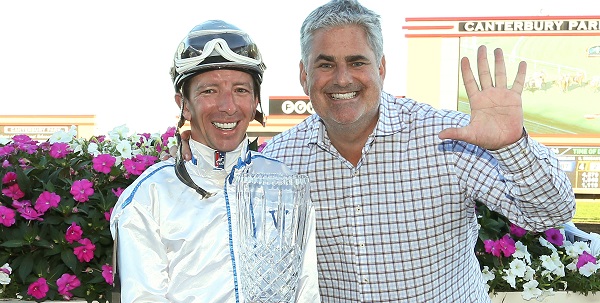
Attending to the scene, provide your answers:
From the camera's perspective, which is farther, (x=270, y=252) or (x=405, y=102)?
(x=405, y=102)

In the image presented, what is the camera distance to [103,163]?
396 cm

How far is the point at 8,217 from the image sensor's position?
143 inches

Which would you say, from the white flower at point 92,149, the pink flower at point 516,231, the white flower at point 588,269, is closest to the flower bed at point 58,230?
the white flower at point 92,149

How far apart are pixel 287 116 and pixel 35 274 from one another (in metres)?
16.0

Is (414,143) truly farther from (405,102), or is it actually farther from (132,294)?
(132,294)

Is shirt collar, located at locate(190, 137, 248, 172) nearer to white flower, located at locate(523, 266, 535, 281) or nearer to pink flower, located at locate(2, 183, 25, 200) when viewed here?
pink flower, located at locate(2, 183, 25, 200)

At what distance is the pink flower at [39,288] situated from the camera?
3551 mm

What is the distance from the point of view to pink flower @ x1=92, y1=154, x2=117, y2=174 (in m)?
3.94

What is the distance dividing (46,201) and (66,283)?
1.55 ft

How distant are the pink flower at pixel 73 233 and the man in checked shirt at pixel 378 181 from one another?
1.50 metres

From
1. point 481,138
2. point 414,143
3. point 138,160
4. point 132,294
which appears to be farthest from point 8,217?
point 481,138

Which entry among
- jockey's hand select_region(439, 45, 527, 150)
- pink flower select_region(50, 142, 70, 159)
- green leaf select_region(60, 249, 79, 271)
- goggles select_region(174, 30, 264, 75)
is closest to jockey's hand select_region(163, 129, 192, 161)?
goggles select_region(174, 30, 264, 75)

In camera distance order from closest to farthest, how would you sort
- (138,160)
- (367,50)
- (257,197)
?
(257,197) < (367,50) < (138,160)

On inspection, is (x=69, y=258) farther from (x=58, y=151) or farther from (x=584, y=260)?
(x=584, y=260)
